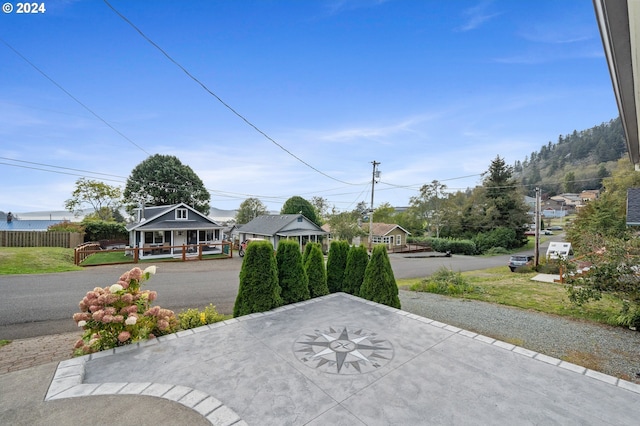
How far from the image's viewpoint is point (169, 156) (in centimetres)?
2998

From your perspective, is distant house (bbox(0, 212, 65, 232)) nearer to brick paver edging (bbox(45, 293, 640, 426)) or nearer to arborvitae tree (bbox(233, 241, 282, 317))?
arborvitae tree (bbox(233, 241, 282, 317))

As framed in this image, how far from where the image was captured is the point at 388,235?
31.2 metres

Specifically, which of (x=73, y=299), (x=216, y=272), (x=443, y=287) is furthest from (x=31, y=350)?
(x=443, y=287)

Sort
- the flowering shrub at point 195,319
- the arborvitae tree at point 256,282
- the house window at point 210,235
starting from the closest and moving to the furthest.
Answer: the flowering shrub at point 195,319 < the arborvitae tree at point 256,282 < the house window at point 210,235

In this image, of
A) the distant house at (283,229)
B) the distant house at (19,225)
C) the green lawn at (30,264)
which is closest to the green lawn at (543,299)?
the distant house at (283,229)

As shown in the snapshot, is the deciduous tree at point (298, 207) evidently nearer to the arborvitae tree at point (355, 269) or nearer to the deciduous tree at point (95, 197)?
the deciduous tree at point (95, 197)

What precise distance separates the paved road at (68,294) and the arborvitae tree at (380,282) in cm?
361

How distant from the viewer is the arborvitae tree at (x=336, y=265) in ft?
23.2

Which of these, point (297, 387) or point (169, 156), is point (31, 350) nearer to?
point (297, 387)

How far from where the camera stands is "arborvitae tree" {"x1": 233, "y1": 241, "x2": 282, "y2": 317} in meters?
5.25

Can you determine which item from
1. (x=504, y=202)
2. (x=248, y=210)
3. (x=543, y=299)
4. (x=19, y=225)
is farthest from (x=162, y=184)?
(x=504, y=202)

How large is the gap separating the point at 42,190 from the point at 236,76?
22105 millimetres

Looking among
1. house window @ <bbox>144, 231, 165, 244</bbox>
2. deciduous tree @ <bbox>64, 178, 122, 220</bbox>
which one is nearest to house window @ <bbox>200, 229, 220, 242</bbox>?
house window @ <bbox>144, 231, 165, 244</bbox>

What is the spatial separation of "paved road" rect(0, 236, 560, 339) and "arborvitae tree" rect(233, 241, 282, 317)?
1.54 m
